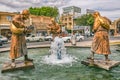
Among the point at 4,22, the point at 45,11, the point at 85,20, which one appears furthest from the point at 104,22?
the point at 85,20

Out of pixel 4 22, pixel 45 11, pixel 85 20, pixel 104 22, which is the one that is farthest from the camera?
pixel 85 20

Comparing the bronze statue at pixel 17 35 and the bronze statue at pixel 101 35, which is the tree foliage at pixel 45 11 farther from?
the bronze statue at pixel 17 35

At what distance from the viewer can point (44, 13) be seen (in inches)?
2621

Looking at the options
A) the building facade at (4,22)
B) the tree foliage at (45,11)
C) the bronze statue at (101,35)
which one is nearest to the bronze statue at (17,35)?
the bronze statue at (101,35)

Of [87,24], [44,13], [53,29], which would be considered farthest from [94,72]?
[87,24]

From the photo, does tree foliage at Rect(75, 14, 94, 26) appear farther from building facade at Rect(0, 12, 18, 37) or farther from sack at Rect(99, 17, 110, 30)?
sack at Rect(99, 17, 110, 30)

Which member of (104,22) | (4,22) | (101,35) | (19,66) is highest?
(4,22)

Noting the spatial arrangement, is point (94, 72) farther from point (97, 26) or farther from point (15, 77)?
point (15, 77)

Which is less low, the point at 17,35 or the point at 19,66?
the point at 17,35

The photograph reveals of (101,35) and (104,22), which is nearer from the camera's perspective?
(104,22)

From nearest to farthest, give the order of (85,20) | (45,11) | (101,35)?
(101,35) < (45,11) < (85,20)

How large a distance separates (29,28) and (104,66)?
3462mm

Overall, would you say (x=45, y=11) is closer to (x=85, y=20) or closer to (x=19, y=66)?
(x=85, y=20)

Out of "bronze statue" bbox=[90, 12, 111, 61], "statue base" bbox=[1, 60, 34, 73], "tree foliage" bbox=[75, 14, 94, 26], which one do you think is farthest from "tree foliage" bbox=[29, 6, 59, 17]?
"statue base" bbox=[1, 60, 34, 73]
